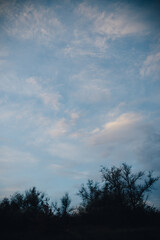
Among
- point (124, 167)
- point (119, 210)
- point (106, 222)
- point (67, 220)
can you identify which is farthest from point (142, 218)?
point (124, 167)

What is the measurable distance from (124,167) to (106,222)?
64.6 feet

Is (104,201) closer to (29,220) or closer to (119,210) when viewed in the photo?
(119,210)

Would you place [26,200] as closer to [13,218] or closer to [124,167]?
[13,218]

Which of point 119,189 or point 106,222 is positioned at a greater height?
point 119,189

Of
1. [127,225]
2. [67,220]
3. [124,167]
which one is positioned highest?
[124,167]

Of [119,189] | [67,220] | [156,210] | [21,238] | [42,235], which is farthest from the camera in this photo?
[119,189]

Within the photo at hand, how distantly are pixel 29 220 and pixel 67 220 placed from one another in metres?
4.26

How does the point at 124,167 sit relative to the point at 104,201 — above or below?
above

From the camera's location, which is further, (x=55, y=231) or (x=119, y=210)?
(x=119, y=210)

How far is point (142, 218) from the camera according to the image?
1697cm

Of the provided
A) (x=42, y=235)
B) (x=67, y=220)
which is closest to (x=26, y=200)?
(x=67, y=220)

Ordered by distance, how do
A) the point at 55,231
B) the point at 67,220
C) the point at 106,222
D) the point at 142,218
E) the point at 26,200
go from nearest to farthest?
the point at 55,231
the point at 67,220
the point at 106,222
the point at 142,218
the point at 26,200

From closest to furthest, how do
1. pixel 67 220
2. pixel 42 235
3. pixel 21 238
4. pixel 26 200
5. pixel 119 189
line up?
pixel 21 238, pixel 42 235, pixel 67 220, pixel 119 189, pixel 26 200

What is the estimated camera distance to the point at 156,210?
20.6 metres
